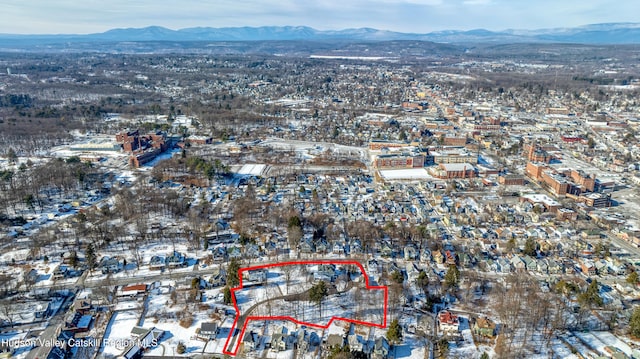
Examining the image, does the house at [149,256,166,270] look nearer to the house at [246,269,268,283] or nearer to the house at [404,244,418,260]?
the house at [246,269,268,283]

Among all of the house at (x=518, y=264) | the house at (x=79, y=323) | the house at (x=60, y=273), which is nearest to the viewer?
the house at (x=79, y=323)

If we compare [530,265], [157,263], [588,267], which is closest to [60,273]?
[157,263]

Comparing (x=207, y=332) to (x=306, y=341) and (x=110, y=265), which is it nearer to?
(x=306, y=341)

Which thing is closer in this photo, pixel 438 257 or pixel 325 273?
pixel 325 273

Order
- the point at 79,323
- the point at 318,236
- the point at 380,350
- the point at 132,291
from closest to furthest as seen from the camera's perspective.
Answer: the point at 380,350 < the point at 79,323 < the point at 132,291 < the point at 318,236

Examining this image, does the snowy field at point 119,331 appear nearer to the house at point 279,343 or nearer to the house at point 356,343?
the house at point 279,343

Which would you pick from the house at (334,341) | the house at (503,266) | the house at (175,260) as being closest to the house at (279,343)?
the house at (334,341)

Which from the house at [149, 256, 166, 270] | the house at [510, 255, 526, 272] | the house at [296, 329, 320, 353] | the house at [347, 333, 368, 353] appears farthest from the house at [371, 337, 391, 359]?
the house at [149, 256, 166, 270]
